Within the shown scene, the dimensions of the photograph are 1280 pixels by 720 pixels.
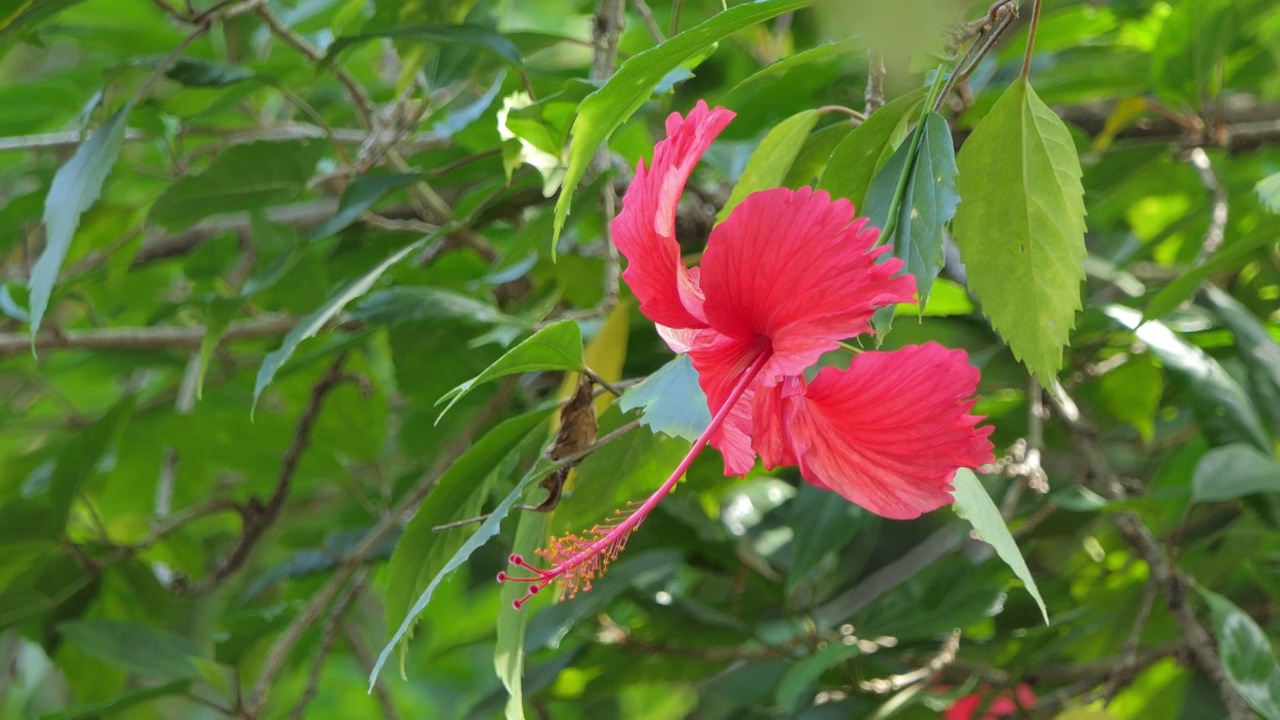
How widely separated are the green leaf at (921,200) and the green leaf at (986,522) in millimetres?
86

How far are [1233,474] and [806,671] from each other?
34 cm

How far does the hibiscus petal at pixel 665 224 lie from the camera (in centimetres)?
46

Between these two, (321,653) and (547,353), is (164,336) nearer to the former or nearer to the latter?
(321,653)

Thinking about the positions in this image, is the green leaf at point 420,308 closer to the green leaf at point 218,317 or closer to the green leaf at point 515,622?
the green leaf at point 218,317

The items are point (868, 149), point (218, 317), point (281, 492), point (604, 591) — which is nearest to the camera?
point (868, 149)

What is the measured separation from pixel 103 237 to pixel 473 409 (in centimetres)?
43

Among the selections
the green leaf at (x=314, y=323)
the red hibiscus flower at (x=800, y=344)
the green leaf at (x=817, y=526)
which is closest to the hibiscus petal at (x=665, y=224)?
the red hibiscus flower at (x=800, y=344)

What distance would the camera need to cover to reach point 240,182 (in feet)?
3.19

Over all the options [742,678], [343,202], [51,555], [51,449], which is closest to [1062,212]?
[343,202]

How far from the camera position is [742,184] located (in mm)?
617

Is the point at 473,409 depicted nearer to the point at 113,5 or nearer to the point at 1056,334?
the point at 113,5

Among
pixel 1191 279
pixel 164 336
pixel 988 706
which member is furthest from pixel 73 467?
pixel 1191 279

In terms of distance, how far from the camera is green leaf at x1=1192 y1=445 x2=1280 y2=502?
0.81 metres

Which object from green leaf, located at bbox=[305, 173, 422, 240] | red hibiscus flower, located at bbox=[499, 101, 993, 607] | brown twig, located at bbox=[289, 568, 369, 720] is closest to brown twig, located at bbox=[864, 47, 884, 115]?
red hibiscus flower, located at bbox=[499, 101, 993, 607]
